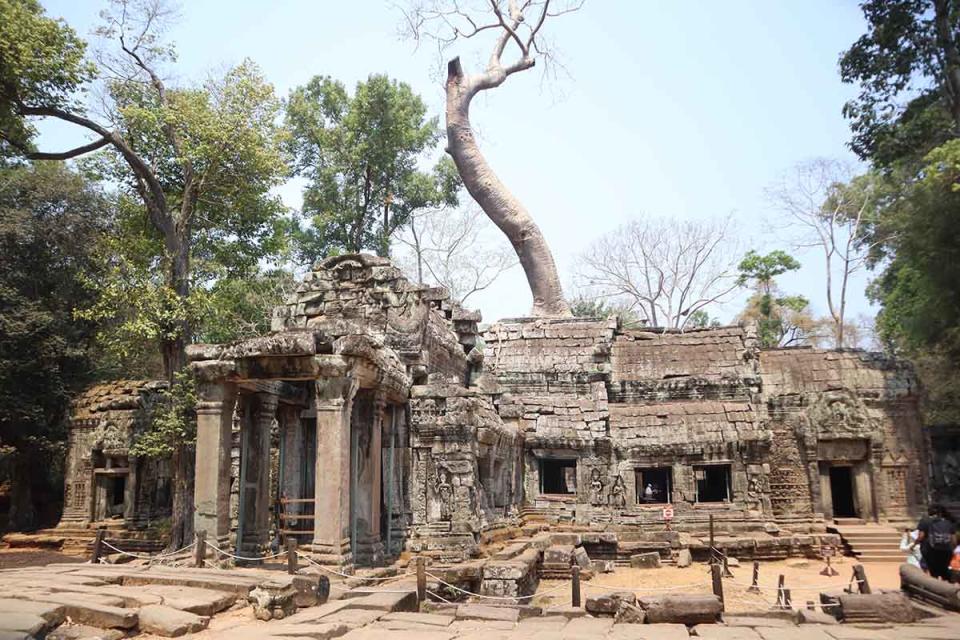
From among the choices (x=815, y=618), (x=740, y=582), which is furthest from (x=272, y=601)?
(x=740, y=582)

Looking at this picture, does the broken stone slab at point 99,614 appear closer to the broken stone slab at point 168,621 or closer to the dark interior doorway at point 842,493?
the broken stone slab at point 168,621

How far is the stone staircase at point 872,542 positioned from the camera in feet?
55.4

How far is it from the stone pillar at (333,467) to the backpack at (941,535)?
7658mm

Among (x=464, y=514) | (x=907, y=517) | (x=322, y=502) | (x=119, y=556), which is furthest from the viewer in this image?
(x=907, y=517)

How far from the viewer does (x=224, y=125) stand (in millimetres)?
16453

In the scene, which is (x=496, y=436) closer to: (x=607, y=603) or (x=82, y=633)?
(x=607, y=603)

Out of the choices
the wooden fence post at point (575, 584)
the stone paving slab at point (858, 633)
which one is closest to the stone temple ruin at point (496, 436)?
the wooden fence post at point (575, 584)

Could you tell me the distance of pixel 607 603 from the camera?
7.75 m

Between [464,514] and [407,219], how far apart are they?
22410 millimetres

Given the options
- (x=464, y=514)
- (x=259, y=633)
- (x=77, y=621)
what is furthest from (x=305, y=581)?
(x=464, y=514)

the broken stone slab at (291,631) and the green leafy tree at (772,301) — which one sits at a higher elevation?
the green leafy tree at (772,301)

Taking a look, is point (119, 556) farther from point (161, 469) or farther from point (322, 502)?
point (322, 502)

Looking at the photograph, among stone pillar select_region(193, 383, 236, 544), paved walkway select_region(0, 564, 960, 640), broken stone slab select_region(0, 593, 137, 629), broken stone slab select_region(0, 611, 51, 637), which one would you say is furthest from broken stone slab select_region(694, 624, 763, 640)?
stone pillar select_region(193, 383, 236, 544)

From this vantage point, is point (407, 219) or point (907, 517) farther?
point (407, 219)
